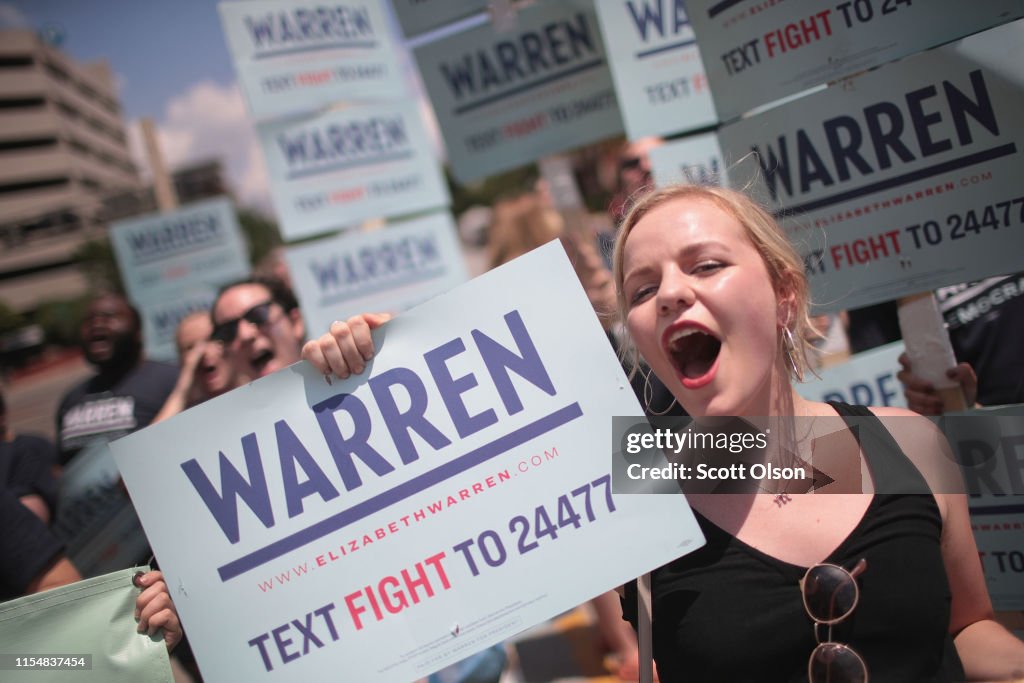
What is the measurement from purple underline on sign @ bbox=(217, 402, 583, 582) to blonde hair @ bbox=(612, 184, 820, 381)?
301 mm

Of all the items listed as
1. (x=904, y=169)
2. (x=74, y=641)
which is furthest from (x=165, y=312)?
(x=904, y=169)

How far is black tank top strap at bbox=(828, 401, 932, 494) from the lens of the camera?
1494 mm

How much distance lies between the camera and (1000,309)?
2.50m

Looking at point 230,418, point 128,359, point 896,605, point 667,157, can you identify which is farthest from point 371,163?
point 896,605

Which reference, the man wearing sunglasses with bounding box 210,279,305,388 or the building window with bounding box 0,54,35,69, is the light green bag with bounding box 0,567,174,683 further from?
the building window with bounding box 0,54,35,69

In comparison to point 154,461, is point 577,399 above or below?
below

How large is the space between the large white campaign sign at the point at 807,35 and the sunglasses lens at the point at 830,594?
143 cm

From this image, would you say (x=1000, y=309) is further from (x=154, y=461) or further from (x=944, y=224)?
(x=154, y=461)

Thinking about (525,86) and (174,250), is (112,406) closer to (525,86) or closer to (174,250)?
(525,86)

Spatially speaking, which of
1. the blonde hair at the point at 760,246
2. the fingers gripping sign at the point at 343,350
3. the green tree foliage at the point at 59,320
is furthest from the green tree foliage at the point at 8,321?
the blonde hair at the point at 760,246

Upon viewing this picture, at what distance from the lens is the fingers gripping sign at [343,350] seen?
5.54 ft

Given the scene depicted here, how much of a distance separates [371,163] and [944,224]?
12.5 ft

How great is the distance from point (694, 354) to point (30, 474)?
2964 mm

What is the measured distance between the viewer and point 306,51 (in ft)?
15.9
